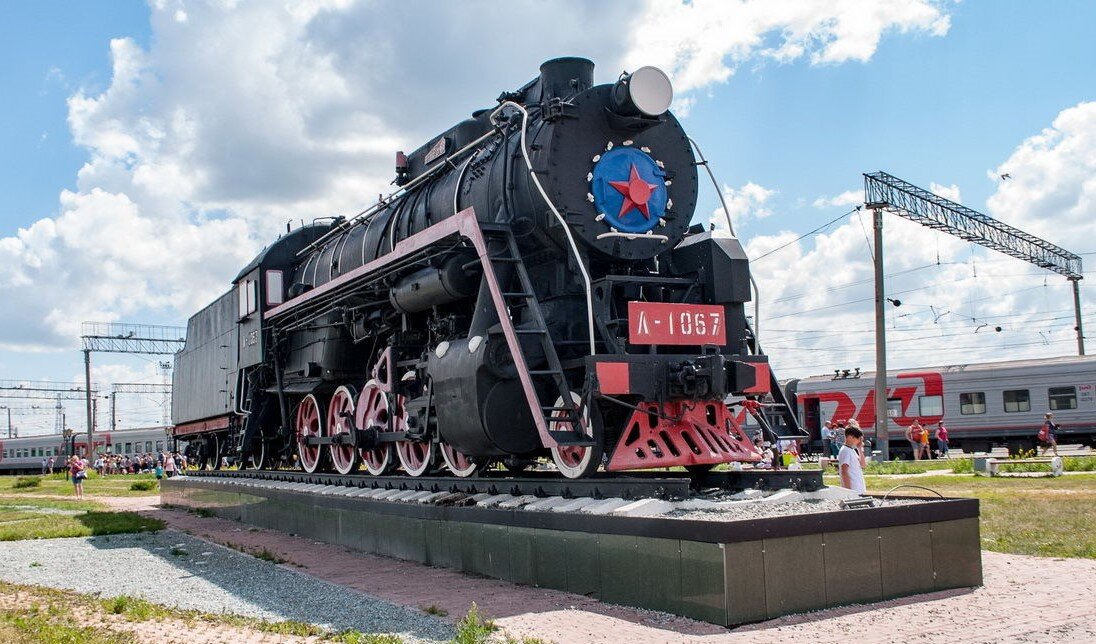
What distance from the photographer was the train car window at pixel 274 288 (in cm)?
1534

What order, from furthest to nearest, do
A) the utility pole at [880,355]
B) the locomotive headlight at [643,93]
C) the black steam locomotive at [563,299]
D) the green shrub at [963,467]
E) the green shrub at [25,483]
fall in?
the green shrub at [25,483]
the utility pole at [880,355]
the green shrub at [963,467]
the locomotive headlight at [643,93]
the black steam locomotive at [563,299]

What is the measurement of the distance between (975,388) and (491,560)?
24055 millimetres

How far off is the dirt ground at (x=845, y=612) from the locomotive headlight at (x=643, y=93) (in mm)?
4452

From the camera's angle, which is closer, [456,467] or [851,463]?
[851,463]

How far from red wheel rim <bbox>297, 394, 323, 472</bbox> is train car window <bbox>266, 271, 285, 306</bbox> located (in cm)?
192

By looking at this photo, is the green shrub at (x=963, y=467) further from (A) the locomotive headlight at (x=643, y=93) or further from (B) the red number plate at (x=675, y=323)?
(A) the locomotive headlight at (x=643, y=93)

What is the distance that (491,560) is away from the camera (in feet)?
25.9

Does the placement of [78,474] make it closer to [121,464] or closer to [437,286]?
[437,286]

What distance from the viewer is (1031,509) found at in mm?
11711

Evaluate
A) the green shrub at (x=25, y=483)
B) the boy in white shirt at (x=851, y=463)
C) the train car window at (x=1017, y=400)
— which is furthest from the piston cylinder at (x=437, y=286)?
the green shrub at (x=25, y=483)

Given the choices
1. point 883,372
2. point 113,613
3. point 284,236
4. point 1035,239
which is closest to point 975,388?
point 883,372

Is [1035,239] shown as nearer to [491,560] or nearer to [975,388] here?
[975,388]

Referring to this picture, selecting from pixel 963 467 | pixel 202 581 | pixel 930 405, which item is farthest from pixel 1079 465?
pixel 202 581

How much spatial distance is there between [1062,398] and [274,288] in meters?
22.5
